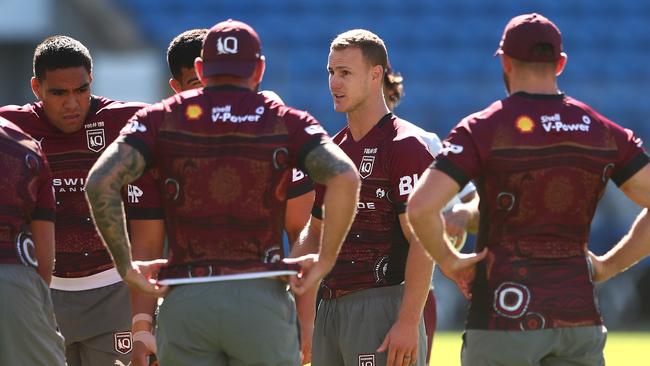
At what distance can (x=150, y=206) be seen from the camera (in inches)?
216

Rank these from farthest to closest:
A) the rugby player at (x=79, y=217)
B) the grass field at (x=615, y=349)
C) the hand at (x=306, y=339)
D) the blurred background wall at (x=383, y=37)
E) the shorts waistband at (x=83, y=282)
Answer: the blurred background wall at (x=383, y=37)
the grass field at (x=615, y=349)
the shorts waistband at (x=83, y=282)
the rugby player at (x=79, y=217)
the hand at (x=306, y=339)

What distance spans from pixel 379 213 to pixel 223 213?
127cm

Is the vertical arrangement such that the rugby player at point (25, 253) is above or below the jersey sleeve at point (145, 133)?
below

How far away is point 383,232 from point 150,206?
1055mm

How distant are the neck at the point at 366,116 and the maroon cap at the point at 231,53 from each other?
1.19 m

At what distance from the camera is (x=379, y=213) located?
5520 millimetres

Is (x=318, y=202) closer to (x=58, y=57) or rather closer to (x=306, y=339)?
(x=306, y=339)

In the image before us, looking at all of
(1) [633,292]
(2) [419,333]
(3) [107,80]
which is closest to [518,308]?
(2) [419,333]

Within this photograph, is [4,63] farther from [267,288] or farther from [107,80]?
[267,288]

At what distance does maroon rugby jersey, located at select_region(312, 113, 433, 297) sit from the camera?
5449mm

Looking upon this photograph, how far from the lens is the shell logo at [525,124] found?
4465 mm

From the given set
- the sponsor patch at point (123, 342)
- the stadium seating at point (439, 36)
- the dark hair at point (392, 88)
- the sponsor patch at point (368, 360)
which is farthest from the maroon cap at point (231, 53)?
the stadium seating at point (439, 36)

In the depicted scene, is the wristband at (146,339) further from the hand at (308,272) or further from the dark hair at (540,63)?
the dark hair at (540,63)

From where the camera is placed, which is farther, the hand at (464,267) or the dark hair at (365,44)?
the dark hair at (365,44)
